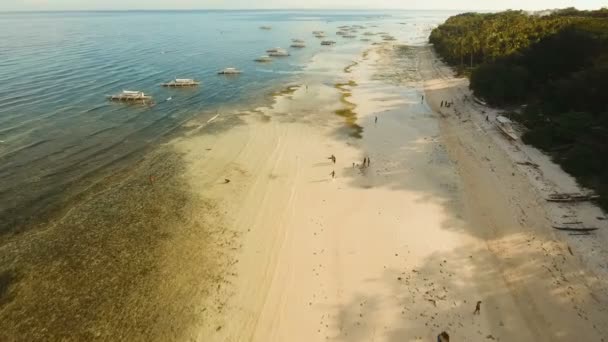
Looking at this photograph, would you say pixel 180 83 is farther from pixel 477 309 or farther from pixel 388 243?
pixel 477 309

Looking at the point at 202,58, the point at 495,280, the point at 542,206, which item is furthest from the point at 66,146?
the point at 202,58

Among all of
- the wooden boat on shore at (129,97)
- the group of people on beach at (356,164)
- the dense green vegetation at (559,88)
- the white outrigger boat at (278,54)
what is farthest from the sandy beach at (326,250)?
the white outrigger boat at (278,54)

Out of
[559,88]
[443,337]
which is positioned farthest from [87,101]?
[559,88]

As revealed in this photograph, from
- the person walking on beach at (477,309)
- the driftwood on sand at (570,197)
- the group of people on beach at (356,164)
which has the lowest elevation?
the person walking on beach at (477,309)

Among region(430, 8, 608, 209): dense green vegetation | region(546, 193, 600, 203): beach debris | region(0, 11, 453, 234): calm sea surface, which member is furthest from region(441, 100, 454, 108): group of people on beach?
region(0, 11, 453, 234): calm sea surface

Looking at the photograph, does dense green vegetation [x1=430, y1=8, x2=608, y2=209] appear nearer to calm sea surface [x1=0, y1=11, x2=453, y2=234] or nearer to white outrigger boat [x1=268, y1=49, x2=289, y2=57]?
calm sea surface [x1=0, y1=11, x2=453, y2=234]

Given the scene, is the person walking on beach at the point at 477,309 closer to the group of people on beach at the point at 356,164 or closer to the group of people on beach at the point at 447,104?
the group of people on beach at the point at 356,164
